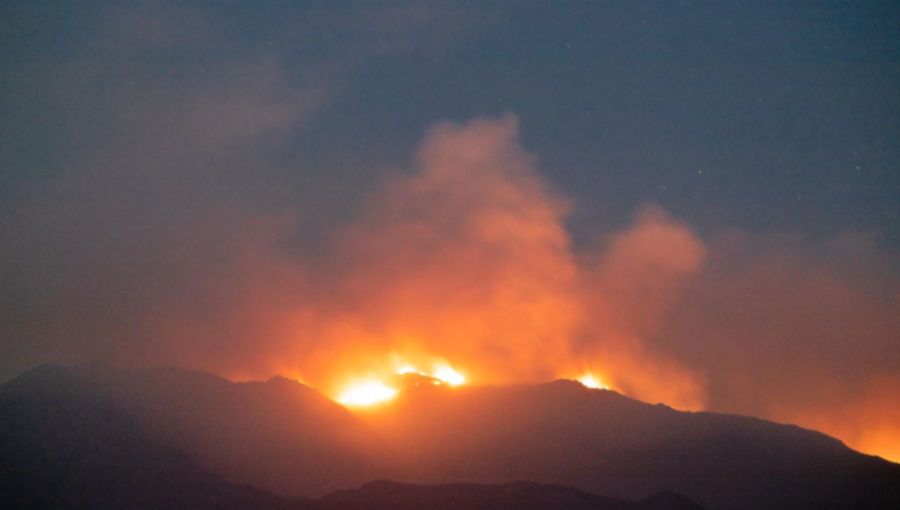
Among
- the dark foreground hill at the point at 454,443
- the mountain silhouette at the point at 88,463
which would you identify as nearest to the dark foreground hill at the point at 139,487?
the mountain silhouette at the point at 88,463

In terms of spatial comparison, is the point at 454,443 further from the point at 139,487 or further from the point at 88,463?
the point at 88,463

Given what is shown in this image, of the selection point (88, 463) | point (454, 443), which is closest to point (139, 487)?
point (88, 463)

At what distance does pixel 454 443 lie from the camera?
5584 cm

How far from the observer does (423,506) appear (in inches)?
1817

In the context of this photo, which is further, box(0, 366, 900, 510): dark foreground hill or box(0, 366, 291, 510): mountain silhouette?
box(0, 366, 900, 510): dark foreground hill

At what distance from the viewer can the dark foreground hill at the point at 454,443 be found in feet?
160

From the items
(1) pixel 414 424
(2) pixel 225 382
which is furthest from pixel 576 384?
(2) pixel 225 382

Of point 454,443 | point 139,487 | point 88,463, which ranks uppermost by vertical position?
point 454,443

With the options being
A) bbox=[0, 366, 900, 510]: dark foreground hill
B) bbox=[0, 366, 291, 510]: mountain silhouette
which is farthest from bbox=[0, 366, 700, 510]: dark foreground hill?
bbox=[0, 366, 900, 510]: dark foreground hill

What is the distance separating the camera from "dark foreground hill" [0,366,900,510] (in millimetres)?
48697

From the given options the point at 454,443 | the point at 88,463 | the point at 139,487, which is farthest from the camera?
the point at 454,443

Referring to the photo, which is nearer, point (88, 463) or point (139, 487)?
point (139, 487)

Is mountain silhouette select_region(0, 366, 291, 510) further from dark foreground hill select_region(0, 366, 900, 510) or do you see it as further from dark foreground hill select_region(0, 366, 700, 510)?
dark foreground hill select_region(0, 366, 900, 510)

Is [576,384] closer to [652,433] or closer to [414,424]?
[652,433]
